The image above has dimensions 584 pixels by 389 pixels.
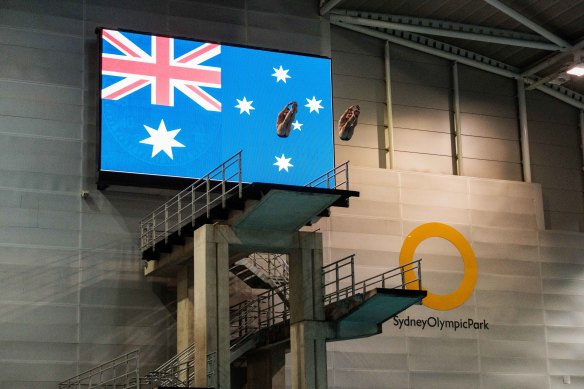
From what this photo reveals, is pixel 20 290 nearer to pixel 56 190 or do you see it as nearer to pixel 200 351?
pixel 56 190

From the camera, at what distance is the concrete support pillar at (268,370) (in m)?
35.2

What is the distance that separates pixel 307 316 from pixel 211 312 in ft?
10.9

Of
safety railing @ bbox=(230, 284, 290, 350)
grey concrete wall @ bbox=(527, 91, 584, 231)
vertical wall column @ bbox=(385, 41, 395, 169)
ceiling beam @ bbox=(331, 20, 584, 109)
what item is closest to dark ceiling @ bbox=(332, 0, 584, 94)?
ceiling beam @ bbox=(331, 20, 584, 109)

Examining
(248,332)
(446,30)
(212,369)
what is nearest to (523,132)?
(446,30)

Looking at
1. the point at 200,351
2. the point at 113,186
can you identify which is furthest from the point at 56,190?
the point at 200,351

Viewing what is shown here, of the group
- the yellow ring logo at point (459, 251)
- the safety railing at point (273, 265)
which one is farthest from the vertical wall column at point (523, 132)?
the safety railing at point (273, 265)

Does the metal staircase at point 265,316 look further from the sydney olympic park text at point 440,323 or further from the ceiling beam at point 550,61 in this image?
the ceiling beam at point 550,61

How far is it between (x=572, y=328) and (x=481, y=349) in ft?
14.9

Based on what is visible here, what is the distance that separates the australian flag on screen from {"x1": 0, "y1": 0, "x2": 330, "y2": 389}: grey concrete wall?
4.09 feet

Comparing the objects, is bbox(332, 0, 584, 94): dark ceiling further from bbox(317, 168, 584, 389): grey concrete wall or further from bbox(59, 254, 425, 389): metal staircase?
bbox(59, 254, 425, 389): metal staircase

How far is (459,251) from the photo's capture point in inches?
1617

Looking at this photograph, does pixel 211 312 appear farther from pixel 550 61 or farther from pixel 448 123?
pixel 550 61

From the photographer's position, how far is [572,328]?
42375 millimetres

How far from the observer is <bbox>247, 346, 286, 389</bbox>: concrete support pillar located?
116ft
